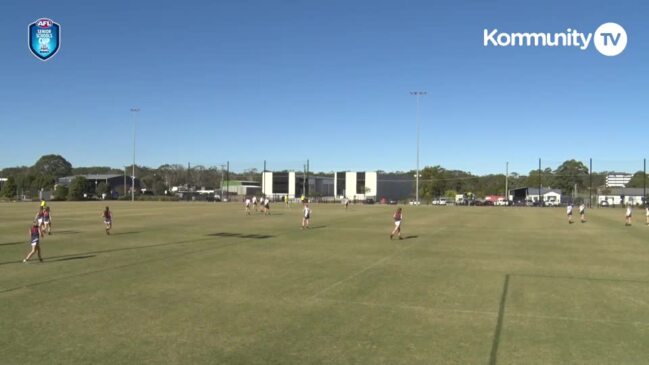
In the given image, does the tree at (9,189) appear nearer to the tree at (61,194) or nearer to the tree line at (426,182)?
the tree line at (426,182)

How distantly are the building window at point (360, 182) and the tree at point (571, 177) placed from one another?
59271mm

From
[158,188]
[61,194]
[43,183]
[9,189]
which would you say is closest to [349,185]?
[158,188]

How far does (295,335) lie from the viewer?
27.3ft

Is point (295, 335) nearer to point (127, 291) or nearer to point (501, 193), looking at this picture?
point (127, 291)

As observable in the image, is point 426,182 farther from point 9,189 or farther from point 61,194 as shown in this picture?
point 9,189

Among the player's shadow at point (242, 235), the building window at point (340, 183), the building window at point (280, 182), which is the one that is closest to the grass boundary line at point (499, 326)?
the player's shadow at point (242, 235)

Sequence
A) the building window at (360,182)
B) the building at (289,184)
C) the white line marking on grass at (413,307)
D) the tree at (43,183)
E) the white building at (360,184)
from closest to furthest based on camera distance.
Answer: the white line marking on grass at (413,307) < the tree at (43,183) < the building at (289,184) < the white building at (360,184) < the building window at (360,182)

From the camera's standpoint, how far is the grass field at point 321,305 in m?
7.53

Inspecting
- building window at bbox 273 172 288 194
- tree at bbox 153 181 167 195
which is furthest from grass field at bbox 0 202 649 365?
tree at bbox 153 181 167 195

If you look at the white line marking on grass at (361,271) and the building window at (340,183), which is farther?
the building window at (340,183)

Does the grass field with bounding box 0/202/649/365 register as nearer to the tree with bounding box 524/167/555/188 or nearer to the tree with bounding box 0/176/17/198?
the tree with bounding box 0/176/17/198

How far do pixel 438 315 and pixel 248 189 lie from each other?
127408 mm

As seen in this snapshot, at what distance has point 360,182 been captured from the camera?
426 ft

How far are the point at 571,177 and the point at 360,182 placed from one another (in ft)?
223
